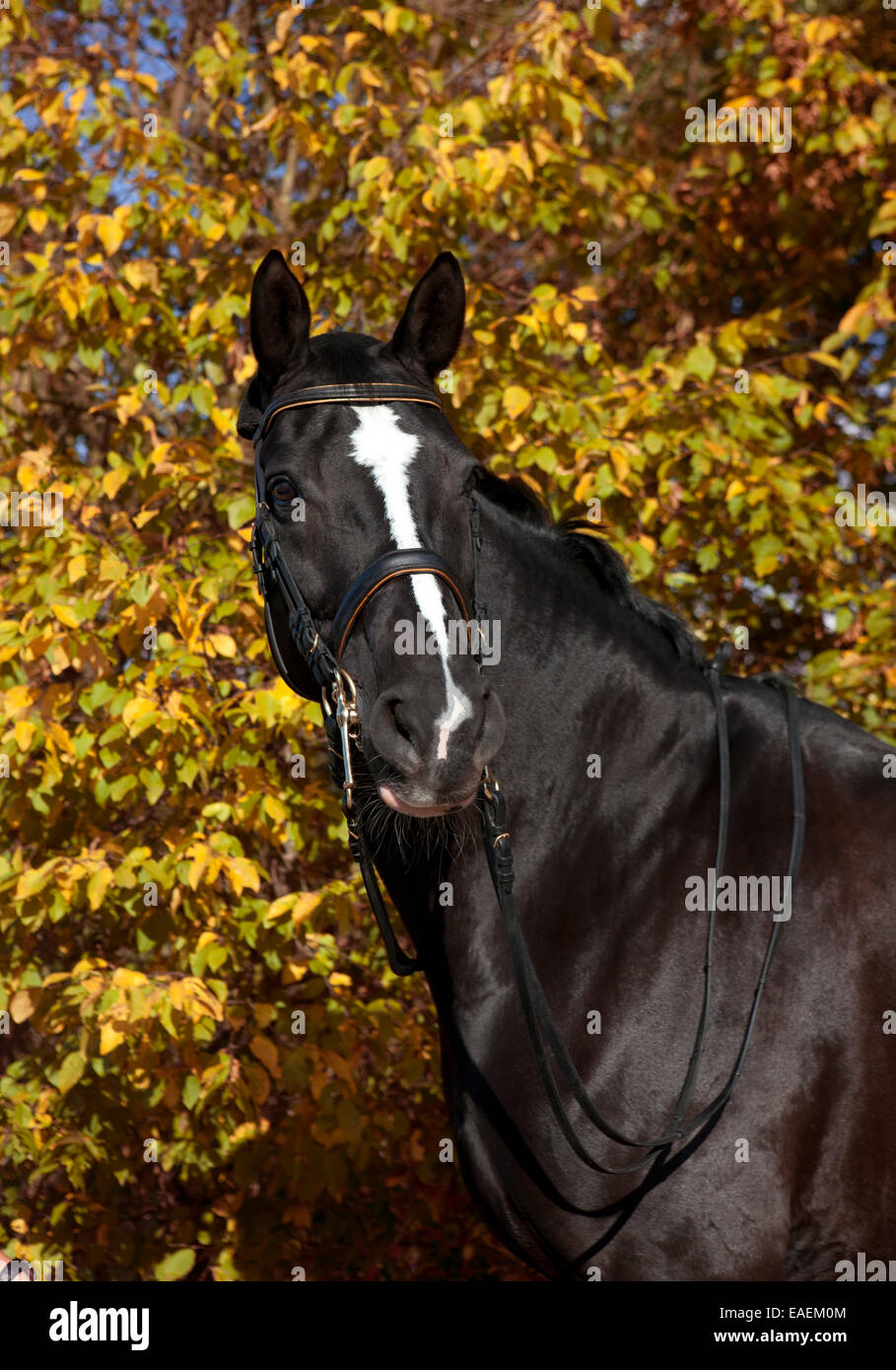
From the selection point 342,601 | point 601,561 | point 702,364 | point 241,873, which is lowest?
point 241,873

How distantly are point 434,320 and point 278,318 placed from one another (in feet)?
1.20

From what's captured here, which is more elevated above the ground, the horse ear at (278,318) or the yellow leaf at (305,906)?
the horse ear at (278,318)

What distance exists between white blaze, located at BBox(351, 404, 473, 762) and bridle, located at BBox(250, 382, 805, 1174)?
4 cm

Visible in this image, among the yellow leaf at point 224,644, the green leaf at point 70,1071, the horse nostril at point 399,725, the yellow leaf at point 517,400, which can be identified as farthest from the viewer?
the yellow leaf at point 517,400

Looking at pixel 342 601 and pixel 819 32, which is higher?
pixel 819 32

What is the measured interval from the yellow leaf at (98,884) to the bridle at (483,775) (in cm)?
125

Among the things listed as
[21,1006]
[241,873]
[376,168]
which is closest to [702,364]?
[376,168]

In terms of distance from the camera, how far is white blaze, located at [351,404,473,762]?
2.09 m

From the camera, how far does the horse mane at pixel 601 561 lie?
2.75 m

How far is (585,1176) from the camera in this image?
91.1 inches

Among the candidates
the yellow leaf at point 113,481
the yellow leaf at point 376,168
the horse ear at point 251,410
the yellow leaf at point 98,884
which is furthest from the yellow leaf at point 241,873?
the yellow leaf at point 376,168

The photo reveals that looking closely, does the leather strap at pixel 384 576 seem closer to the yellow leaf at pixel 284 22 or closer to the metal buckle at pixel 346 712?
the metal buckle at pixel 346 712

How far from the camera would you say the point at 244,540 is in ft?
13.4

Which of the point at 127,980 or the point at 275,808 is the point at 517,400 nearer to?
the point at 275,808
